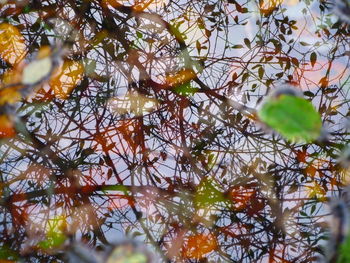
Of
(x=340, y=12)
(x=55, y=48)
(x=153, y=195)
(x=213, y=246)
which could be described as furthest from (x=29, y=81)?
(x=213, y=246)

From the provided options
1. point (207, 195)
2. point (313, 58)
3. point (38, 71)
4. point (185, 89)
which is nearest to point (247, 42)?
point (313, 58)

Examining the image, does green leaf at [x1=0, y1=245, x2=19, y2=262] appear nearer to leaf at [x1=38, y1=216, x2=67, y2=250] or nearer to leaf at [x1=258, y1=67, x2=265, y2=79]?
leaf at [x1=38, y1=216, x2=67, y2=250]

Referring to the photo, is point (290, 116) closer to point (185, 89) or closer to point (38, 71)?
point (38, 71)

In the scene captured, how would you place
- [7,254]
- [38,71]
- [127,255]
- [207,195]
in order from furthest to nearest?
[207,195] < [7,254] < [38,71] < [127,255]

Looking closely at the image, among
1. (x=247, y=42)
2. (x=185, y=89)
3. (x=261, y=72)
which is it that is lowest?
(x=185, y=89)

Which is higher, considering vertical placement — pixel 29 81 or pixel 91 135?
pixel 91 135

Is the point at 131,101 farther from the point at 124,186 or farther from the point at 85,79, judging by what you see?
the point at 124,186

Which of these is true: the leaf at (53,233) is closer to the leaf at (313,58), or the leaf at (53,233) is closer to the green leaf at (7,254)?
the green leaf at (7,254)

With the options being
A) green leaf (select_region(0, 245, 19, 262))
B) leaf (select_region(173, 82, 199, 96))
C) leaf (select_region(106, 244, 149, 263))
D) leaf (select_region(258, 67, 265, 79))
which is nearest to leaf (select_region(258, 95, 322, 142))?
leaf (select_region(106, 244, 149, 263))
